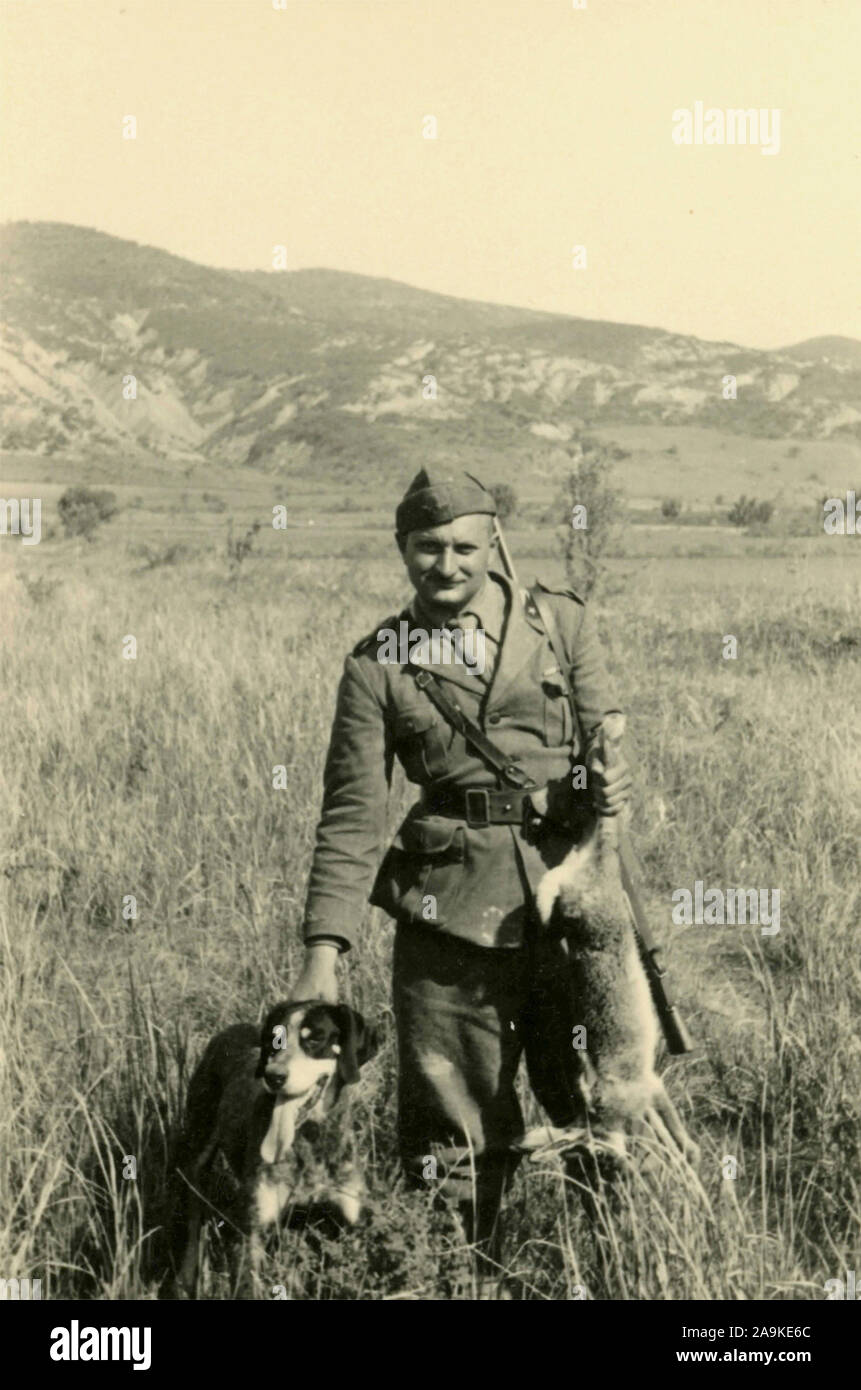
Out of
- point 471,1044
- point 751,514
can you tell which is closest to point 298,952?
point 471,1044

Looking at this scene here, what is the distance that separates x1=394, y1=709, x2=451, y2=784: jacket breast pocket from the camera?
2.90 metres

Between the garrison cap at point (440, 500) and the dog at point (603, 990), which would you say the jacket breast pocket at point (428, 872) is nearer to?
the dog at point (603, 990)

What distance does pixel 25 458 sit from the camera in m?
48.0

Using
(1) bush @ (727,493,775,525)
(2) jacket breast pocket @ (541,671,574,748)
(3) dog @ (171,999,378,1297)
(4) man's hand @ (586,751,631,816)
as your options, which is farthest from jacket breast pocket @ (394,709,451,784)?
(1) bush @ (727,493,775,525)

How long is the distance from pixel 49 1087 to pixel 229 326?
102 m

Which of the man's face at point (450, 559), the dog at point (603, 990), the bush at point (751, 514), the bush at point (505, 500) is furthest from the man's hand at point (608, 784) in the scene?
the bush at point (751, 514)

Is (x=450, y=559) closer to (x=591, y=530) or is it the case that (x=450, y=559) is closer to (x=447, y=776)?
(x=447, y=776)

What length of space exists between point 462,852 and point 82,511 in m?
23.2

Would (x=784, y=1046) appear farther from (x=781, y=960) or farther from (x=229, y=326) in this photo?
(x=229, y=326)

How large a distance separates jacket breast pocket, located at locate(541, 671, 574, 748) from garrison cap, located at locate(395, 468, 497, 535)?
42cm

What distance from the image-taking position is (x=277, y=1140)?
259cm

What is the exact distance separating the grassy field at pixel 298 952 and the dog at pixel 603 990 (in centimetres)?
15

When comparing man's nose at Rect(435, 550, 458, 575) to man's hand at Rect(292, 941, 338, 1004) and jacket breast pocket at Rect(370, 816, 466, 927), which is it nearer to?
jacket breast pocket at Rect(370, 816, 466, 927)
